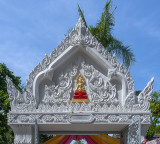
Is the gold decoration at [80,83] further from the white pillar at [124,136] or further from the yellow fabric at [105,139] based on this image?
the yellow fabric at [105,139]

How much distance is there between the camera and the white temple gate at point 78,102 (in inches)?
240

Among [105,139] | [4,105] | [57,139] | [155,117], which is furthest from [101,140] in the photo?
[155,117]

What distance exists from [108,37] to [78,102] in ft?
19.4

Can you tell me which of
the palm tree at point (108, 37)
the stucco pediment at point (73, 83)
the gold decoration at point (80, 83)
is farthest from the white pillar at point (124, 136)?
the palm tree at point (108, 37)

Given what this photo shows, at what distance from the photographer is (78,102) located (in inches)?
251

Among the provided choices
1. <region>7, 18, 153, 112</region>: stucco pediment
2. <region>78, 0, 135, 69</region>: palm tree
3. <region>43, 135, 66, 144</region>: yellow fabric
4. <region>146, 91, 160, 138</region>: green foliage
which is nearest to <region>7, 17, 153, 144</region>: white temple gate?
<region>7, 18, 153, 112</region>: stucco pediment

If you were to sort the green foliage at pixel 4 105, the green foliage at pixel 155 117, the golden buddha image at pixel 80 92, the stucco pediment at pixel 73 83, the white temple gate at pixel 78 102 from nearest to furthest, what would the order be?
the white temple gate at pixel 78 102 < the stucco pediment at pixel 73 83 < the golden buddha image at pixel 80 92 < the green foliage at pixel 4 105 < the green foliage at pixel 155 117

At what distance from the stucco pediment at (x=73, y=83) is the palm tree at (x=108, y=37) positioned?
476 centimetres

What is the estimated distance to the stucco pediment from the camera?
246 inches

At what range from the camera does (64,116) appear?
241 inches

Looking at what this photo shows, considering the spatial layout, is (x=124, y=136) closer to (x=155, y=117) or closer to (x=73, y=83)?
(x=73, y=83)

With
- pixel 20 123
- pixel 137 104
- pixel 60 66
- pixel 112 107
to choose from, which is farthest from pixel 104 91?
pixel 20 123

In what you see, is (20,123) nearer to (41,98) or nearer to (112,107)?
(41,98)

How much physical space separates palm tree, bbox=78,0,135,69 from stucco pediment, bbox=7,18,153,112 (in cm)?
476
